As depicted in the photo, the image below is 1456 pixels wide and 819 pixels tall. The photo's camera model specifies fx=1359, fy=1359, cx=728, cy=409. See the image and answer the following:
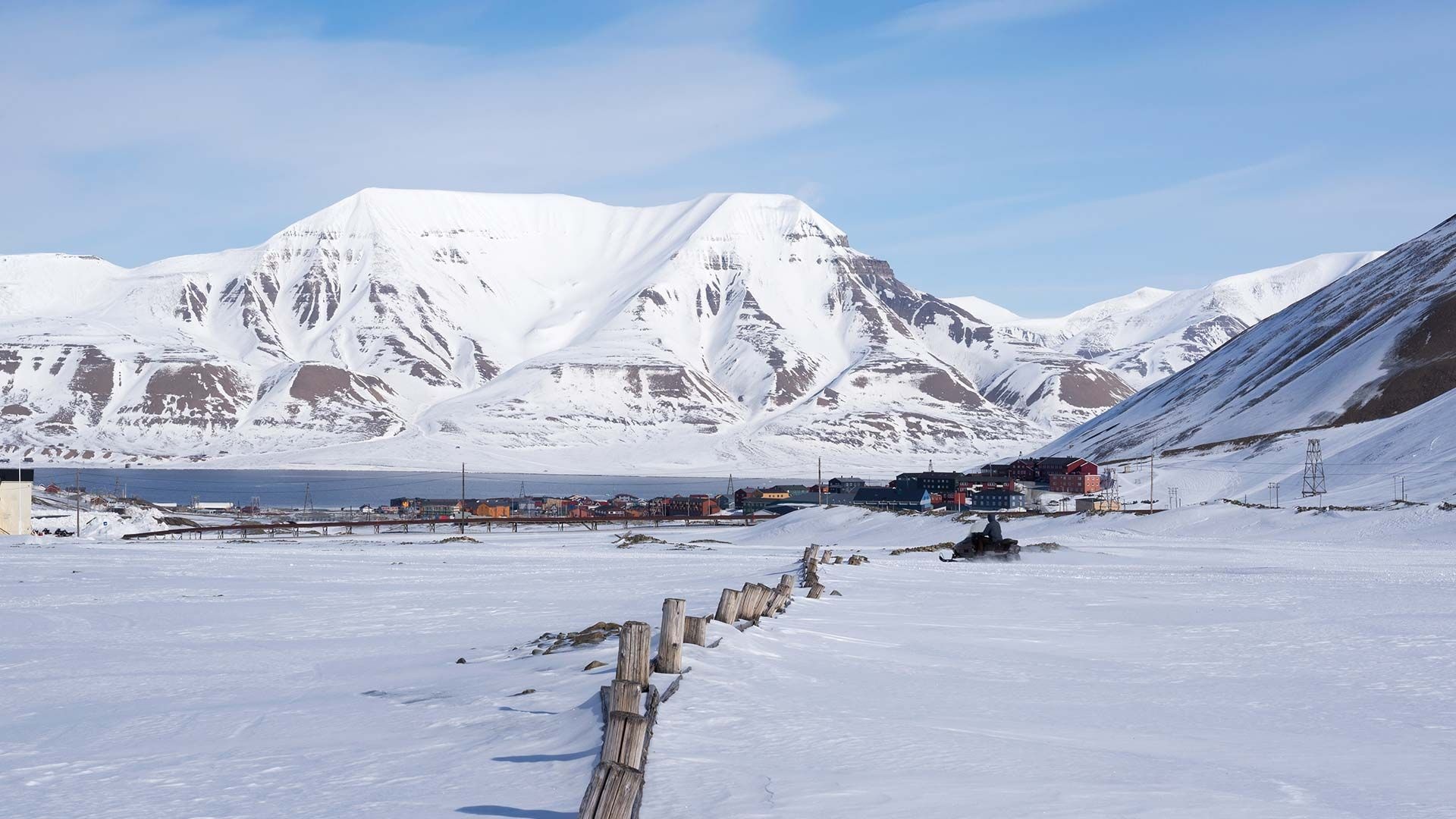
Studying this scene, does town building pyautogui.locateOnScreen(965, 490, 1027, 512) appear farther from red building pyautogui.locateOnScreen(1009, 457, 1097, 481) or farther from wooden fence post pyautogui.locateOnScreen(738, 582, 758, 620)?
wooden fence post pyautogui.locateOnScreen(738, 582, 758, 620)

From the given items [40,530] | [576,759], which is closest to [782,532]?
[40,530]

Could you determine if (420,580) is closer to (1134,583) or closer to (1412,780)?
(1134,583)

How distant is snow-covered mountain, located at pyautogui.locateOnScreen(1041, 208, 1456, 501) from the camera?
107312mm

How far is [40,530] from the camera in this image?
3962 inches

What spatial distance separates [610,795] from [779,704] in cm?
610

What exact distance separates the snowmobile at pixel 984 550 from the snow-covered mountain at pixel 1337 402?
138ft

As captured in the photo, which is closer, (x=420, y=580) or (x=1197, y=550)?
(x=420, y=580)

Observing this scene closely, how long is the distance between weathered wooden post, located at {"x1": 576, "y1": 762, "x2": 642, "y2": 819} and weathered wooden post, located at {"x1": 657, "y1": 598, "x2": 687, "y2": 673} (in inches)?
238

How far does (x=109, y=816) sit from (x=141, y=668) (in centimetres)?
1093

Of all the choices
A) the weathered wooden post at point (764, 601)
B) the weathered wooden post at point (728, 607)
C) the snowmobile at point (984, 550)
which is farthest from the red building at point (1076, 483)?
the weathered wooden post at point (728, 607)

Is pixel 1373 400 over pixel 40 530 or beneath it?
over

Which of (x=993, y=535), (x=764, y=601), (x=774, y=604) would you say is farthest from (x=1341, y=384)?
(x=764, y=601)

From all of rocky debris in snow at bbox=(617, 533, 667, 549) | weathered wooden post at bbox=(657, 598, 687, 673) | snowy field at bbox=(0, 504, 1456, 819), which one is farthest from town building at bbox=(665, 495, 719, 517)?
weathered wooden post at bbox=(657, 598, 687, 673)

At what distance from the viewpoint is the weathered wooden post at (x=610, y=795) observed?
9031 millimetres
